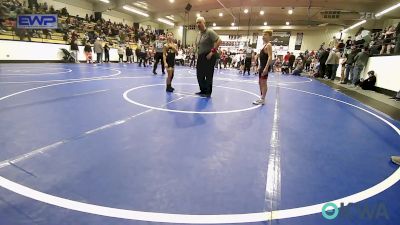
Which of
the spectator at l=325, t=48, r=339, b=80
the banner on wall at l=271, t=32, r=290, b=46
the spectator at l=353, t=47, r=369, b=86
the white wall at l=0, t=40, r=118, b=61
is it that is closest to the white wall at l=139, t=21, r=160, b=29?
the banner on wall at l=271, t=32, r=290, b=46

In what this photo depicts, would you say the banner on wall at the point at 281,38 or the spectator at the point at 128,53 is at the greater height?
the banner on wall at the point at 281,38

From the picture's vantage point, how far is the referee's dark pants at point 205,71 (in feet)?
19.3

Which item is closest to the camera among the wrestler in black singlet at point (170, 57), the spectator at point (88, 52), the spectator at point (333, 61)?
the wrestler in black singlet at point (170, 57)

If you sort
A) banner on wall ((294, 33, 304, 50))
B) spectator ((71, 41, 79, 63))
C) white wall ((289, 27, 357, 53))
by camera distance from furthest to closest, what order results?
banner on wall ((294, 33, 304, 50))
white wall ((289, 27, 357, 53))
spectator ((71, 41, 79, 63))

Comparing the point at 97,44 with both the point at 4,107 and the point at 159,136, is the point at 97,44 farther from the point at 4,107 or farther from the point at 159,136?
the point at 159,136

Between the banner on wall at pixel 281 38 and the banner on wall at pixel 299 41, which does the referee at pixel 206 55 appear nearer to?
the banner on wall at pixel 281 38

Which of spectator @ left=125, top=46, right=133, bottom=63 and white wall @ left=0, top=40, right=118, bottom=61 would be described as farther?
spectator @ left=125, top=46, right=133, bottom=63

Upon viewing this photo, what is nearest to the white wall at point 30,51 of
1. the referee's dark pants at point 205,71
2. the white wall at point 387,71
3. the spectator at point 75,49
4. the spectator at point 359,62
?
the spectator at point 75,49

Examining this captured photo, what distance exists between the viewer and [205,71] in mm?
5930

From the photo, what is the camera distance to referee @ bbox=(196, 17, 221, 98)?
18.8 ft

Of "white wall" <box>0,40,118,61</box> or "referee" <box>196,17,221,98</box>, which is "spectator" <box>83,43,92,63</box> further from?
"referee" <box>196,17,221,98</box>

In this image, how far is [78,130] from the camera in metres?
3.10

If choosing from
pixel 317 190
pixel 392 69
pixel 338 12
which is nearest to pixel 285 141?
pixel 317 190

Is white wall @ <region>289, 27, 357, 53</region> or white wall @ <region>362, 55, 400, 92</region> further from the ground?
white wall @ <region>289, 27, 357, 53</region>
